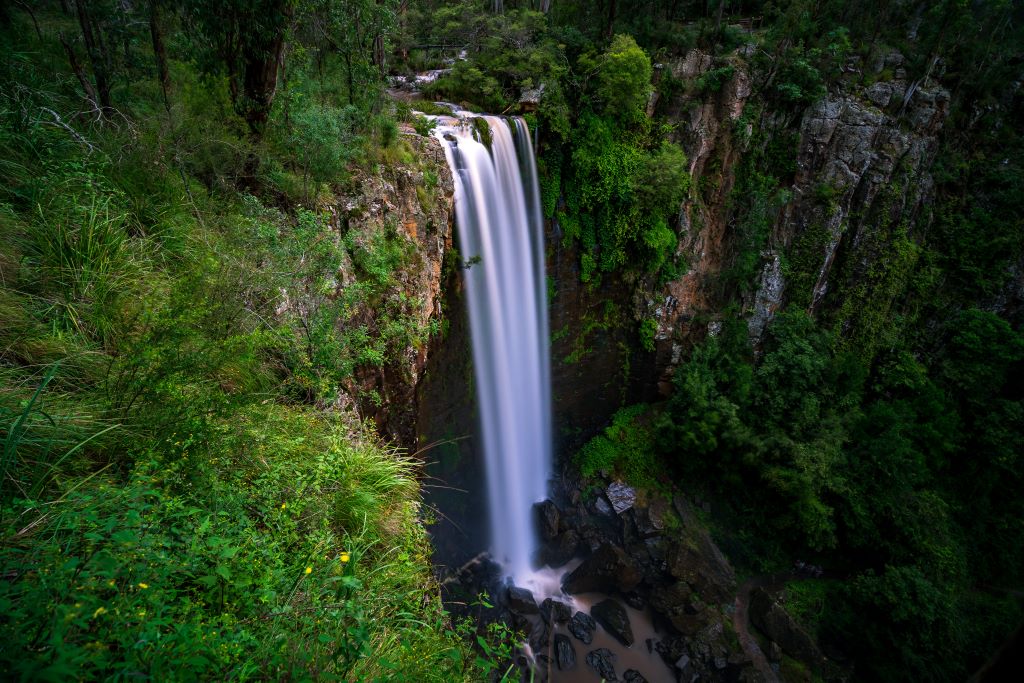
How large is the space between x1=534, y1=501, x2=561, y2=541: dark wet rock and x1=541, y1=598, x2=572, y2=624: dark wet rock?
5.39 ft

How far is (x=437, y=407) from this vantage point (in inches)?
337

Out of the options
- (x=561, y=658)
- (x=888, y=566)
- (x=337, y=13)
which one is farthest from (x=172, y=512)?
(x=888, y=566)

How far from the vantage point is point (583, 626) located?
8906 millimetres

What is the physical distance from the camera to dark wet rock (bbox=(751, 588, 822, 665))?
8984 mm

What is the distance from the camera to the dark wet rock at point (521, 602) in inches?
351

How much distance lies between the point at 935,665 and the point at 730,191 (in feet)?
36.3

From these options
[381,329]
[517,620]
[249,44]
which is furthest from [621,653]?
[249,44]

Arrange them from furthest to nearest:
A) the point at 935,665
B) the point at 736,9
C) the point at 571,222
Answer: the point at 736,9 < the point at 571,222 < the point at 935,665

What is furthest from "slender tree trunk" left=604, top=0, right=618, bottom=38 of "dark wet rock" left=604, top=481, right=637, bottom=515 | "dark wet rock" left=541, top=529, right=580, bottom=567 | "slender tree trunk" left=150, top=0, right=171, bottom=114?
"dark wet rock" left=541, top=529, right=580, bottom=567

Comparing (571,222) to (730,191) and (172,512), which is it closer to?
(730,191)

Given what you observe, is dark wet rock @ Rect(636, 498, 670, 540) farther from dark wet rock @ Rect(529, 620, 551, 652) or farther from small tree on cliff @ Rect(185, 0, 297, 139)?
small tree on cliff @ Rect(185, 0, 297, 139)

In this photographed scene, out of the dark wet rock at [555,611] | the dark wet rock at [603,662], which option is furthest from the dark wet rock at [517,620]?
the dark wet rock at [603,662]

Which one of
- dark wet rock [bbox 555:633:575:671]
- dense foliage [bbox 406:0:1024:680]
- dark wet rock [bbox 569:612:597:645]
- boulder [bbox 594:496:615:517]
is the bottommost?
boulder [bbox 594:496:615:517]

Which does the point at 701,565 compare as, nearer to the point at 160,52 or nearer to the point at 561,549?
the point at 561,549
